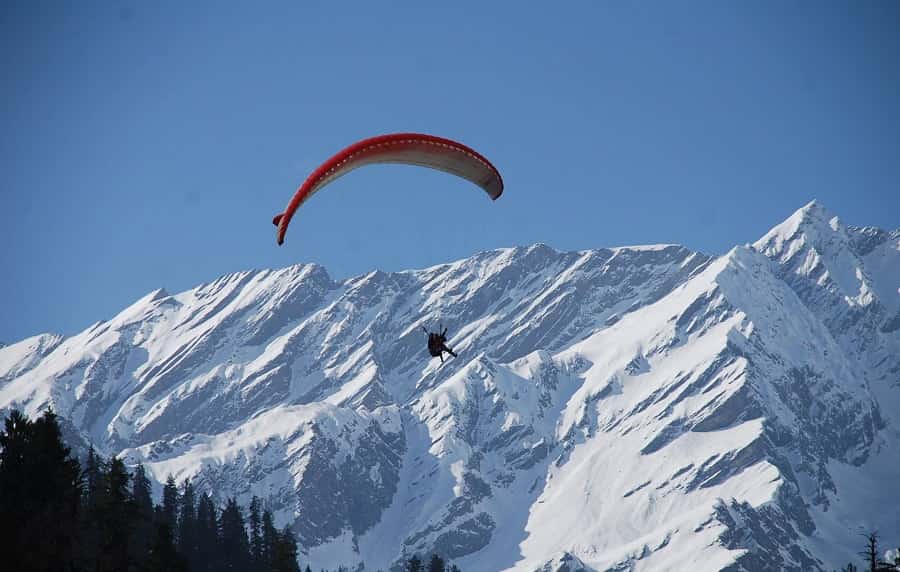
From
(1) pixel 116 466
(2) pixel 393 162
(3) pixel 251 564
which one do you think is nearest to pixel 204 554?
(3) pixel 251 564

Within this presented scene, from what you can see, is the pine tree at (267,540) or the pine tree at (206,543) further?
the pine tree at (267,540)

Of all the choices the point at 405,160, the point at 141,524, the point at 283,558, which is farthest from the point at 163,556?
the point at 141,524

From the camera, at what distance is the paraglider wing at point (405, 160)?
53.4 metres

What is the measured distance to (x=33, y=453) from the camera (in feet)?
200

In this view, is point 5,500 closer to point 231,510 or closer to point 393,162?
point 393,162

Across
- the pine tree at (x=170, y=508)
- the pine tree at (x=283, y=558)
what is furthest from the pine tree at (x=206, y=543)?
the pine tree at (x=283, y=558)

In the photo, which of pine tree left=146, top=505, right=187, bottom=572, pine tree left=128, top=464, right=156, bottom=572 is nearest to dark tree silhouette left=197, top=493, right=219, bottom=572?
pine tree left=128, top=464, right=156, bottom=572

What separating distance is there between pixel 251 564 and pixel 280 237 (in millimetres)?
41839

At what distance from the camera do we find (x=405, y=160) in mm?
58250

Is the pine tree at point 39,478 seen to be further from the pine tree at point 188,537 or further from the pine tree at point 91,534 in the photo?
the pine tree at point 188,537

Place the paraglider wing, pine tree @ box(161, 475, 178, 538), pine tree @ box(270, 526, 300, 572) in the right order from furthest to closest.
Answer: pine tree @ box(161, 475, 178, 538)
pine tree @ box(270, 526, 300, 572)
the paraglider wing

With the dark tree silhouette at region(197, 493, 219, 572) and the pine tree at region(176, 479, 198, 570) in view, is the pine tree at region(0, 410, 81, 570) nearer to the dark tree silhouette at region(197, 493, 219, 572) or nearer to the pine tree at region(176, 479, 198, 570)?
the pine tree at region(176, 479, 198, 570)

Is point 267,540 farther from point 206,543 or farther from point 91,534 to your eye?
point 91,534

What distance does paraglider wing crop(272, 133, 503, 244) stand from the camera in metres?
53.4
